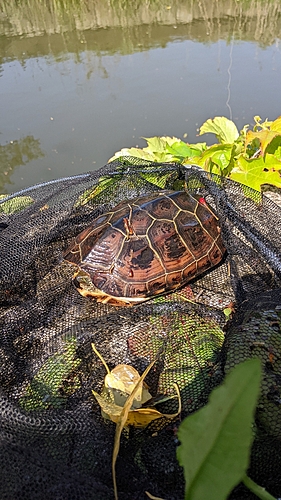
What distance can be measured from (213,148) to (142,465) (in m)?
2.19

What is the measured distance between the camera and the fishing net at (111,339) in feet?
4.25

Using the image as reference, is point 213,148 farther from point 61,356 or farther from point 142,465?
point 142,465

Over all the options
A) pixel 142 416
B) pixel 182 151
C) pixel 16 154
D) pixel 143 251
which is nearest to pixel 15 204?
pixel 143 251

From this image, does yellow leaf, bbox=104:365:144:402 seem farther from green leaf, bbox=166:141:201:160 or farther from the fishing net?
green leaf, bbox=166:141:201:160

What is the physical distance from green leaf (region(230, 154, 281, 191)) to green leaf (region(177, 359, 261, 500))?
7.04 ft

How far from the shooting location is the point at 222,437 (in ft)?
2.03

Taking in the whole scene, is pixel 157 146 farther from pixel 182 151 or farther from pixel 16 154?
pixel 16 154

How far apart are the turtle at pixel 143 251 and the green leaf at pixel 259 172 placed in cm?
48

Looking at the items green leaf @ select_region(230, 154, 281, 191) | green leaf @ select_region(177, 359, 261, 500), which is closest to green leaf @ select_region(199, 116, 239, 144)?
green leaf @ select_region(230, 154, 281, 191)

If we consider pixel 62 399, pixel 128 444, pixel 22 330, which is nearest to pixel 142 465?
pixel 128 444

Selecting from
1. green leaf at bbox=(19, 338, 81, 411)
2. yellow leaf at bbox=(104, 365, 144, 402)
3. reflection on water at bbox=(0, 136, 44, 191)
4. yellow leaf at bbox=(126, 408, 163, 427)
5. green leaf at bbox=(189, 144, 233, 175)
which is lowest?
reflection on water at bbox=(0, 136, 44, 191)

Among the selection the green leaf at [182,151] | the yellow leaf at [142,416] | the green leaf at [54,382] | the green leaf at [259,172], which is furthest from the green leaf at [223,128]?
the yellow leaf at [142,416]

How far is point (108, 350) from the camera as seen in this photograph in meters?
1.85

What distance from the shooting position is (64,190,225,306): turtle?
218cm
